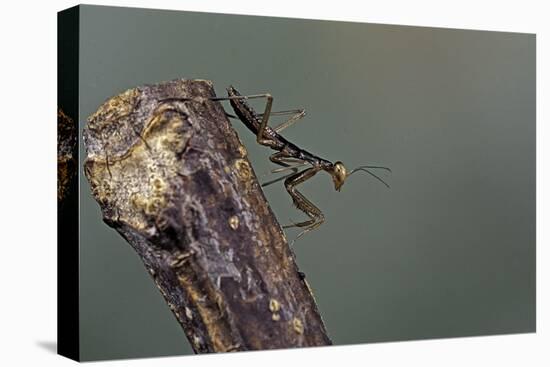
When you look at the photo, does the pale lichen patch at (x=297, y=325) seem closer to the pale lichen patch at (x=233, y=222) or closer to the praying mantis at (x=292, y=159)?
the pale lichen patch at (x=233, y=222)

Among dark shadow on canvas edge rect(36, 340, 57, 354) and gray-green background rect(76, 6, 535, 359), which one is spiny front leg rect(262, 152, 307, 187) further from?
dark shadow on canvas edge rect(36, 340, 57, 354)

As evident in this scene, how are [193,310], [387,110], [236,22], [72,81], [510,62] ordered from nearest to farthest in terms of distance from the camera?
[193,310], [72,81], [236,22], [387,110], [510,62]

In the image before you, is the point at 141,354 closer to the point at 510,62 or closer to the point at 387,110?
the point at 387,110

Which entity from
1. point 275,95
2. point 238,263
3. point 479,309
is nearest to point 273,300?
point 238,263

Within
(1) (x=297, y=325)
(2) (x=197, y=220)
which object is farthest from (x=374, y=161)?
(2) (x=197, y=220)

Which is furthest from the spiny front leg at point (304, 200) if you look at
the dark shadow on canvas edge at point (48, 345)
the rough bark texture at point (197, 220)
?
the dark shadow on canvas edge at point (48, 345)

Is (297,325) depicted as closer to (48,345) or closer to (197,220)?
(197,220)
